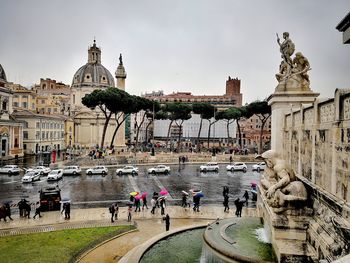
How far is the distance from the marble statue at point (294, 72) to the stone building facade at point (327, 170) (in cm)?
427

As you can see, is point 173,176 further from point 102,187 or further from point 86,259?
point 86,259

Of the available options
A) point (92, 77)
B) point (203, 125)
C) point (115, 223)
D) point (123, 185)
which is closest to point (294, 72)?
point (115, 223)

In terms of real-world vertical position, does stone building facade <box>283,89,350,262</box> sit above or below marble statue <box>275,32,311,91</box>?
below

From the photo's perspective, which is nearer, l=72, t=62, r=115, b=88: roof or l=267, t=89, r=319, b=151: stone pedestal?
l=267, t=89, r=319, b=151: stone pedestal

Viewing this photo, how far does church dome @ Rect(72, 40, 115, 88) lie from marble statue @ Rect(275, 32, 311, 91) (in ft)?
274

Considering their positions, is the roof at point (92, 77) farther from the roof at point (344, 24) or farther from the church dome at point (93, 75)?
the roof at point (344, 24)

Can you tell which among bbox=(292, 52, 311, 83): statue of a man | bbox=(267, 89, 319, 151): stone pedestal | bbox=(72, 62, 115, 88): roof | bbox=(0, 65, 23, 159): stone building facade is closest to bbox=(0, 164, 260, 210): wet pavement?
bbox=(267, 89, 319, 151): stone pedestal

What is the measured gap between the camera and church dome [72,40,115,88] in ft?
315

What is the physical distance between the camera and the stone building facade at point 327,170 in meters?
8.12

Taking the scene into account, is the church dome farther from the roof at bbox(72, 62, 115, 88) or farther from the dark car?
the dark car

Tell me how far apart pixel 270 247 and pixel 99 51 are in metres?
97.5

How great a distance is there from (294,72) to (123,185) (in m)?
24.9

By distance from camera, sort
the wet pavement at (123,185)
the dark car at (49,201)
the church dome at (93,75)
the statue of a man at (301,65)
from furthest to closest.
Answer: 1. the church dome at (93,75)
2. the wet pavement at (123,185)
3. the dark car at (49,201)
4. the statue of a man at (301,65)

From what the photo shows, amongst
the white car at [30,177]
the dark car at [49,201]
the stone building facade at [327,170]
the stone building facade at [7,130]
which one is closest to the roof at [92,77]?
the stone building facade at [7,130]
